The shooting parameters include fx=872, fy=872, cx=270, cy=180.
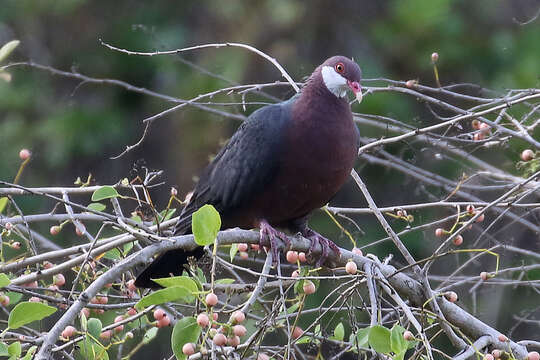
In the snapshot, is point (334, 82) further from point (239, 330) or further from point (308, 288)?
point (239, 330)

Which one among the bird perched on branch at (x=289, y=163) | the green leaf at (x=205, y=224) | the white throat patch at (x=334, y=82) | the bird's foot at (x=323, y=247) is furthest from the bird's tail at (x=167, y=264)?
the green leaf at (x=205, y=224)

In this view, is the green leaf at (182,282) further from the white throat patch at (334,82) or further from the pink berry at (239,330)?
the white throat patch at (334,82)

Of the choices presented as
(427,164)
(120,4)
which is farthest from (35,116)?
(427,164)

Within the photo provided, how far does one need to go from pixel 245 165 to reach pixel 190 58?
3.92 meters

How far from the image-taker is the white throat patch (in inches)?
135

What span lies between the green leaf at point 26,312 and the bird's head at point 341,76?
1.62 m

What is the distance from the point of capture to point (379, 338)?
2.19 metres

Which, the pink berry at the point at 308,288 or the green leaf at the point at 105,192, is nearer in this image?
the pink berry at the point at 308,288

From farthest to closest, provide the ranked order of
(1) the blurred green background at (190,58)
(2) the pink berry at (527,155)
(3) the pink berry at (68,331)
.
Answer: (1) the blurred green background at (190,58)
(2) the pink berry at (527,155)
(3) the pink berry at (68,331)

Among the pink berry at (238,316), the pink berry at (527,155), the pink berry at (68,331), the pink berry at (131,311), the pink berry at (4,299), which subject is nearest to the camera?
the pink berry at (238,316)

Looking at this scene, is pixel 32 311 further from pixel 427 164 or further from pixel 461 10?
pixel 461 10

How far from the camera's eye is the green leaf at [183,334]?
2168mm

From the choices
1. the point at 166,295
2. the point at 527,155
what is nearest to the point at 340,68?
the point at 527,155

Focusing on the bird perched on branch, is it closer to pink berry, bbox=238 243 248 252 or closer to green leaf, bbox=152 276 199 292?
pink berry, bbox=238 243 248 252
